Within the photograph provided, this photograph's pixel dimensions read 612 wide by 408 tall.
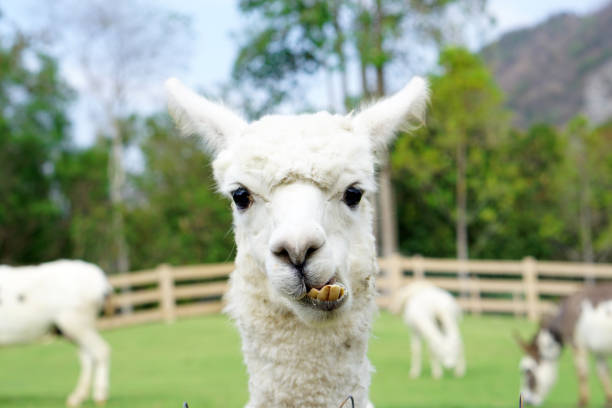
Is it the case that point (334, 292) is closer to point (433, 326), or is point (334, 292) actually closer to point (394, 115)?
point (394, 115)

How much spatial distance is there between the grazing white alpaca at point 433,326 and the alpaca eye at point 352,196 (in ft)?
21.9

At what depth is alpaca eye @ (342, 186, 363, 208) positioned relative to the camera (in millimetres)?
1806

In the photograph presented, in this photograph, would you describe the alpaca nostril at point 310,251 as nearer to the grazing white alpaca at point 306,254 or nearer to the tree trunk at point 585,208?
the grazing white alpaca at point 306,254

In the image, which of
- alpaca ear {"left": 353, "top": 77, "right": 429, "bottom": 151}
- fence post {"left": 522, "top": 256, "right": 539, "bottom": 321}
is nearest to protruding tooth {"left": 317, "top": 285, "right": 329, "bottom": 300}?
alpaca ear {"left": 353, "top": 77, "right": 429, "bottom": 151}

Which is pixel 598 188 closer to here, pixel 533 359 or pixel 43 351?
pixel 533 359

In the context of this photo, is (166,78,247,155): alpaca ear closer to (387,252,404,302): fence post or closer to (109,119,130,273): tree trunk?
(387,252,404,302): fence post

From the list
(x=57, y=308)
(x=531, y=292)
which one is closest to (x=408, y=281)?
(x=531, y=292)

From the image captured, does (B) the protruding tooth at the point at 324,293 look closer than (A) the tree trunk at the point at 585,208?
Yes

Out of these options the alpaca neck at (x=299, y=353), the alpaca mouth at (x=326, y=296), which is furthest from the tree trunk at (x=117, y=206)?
the alpaca mouth at (x=326, y=296)

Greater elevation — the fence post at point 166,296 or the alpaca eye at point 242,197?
the alpaca eye at point 242,197

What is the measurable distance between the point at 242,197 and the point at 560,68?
77952 millimetres

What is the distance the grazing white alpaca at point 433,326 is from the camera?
8117 millimetres

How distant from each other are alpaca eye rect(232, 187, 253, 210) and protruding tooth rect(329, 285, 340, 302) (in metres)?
0.39

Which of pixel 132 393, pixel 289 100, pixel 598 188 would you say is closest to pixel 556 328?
pixel 132 393
